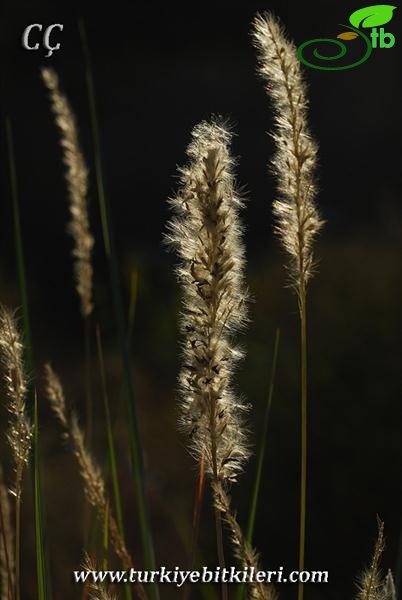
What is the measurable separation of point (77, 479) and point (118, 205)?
13.8 feet

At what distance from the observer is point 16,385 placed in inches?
46.9

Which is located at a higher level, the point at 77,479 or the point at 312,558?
the point at 77,479

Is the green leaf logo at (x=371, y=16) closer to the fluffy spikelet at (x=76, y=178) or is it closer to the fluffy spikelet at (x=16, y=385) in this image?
the fluffy spikelet at (x=76, y=178)

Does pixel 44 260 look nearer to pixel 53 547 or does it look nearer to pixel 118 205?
pixel 118 205

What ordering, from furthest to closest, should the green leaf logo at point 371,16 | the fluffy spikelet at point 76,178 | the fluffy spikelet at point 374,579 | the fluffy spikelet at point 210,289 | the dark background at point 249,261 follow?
the dark background at point 249,261 < the green leaf logo at point 371,16 < the fluffy spikelet at point 76,178 < the fluffy spikelet at point 374,579 < the fluffy spikelet at point 210,289

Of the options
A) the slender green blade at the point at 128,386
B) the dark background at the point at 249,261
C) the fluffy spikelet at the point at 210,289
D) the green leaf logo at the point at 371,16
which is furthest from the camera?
the dark background at the point at 249,261

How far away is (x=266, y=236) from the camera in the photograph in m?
8.08

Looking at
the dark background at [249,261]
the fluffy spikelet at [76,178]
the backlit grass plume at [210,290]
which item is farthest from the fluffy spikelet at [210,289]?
the dark background at [249,261]

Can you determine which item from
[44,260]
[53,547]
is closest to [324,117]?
[44,260]

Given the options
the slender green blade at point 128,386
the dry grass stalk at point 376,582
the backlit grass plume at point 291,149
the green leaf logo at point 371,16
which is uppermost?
the green leaf logo at point 371,16

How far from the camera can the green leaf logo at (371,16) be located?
2915 millimetres

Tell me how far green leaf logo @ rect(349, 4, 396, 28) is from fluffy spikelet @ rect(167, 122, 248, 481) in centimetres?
197

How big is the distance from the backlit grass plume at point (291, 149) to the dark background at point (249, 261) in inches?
81.6

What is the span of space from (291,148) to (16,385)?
1.69 feet
